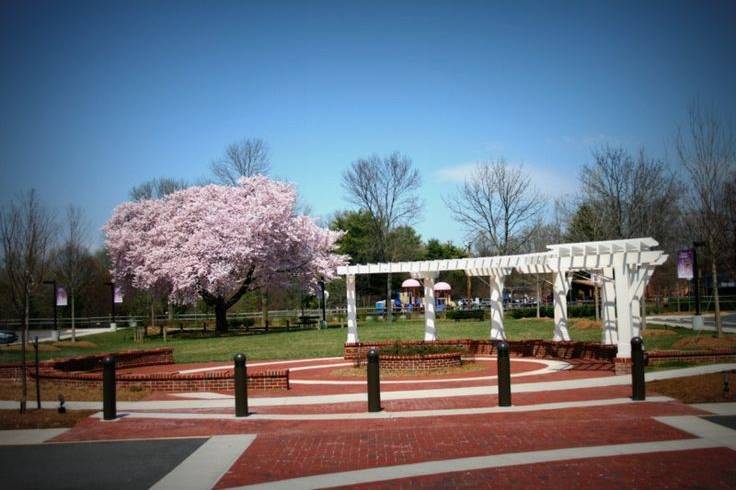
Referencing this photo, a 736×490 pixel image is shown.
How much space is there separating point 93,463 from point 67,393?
→ 668cm

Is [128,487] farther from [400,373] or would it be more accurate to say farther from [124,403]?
[400,373]

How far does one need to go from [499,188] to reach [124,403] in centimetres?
3400

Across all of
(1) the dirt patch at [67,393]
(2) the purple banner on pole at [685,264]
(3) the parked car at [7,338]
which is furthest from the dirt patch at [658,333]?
(3) the parked car at [7,338]

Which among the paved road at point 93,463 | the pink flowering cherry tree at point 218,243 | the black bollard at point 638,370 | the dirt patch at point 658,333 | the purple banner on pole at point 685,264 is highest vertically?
the pink flowering cherry tree at point 218,243

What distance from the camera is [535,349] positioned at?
20.2 meters

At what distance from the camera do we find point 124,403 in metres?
13.0

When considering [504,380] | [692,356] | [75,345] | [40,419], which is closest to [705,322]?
[692,356]

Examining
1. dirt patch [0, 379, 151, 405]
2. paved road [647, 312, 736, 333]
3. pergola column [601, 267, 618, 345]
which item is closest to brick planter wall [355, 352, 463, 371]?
pergola column [601, 267, 618, 345]

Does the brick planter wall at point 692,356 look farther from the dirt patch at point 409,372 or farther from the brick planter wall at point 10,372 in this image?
the brick planter wall at point 10,372

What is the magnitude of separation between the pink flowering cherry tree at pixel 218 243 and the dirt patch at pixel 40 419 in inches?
1044

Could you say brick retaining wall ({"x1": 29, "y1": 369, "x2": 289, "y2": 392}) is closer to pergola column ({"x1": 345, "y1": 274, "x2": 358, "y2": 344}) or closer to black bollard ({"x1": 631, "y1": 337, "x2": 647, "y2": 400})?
black bollard ({"x1": 631, "y1": 337, "x2": 647, "y2": 400})

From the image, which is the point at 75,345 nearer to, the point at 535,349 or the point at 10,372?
the point at 10,372

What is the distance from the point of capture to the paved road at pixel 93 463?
7582mm

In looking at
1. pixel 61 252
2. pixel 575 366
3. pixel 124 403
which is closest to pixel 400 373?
pixel 575 366
